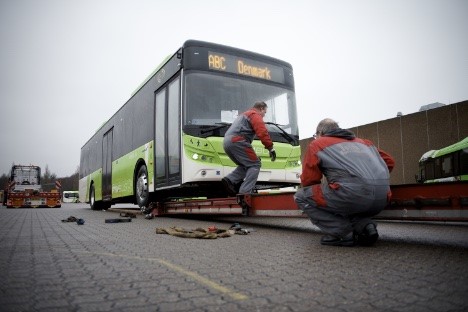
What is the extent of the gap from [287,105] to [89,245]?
16.8ft

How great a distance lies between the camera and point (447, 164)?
1049cm

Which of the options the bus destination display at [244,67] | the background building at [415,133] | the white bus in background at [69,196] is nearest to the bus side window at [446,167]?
the background building at [415,133]

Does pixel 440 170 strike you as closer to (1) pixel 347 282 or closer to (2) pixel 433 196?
(2) pixel 433 196

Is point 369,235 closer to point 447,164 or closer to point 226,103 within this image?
point 226,103

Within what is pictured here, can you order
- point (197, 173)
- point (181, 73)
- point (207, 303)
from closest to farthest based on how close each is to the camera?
point (207, 303) < point (197, 173) < point (181, 73)

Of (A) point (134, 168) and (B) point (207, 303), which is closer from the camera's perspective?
(B) point (207, 303)

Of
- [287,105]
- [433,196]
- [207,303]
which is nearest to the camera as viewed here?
[207,303]

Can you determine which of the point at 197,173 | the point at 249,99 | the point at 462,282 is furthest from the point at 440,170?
the point at 462,282

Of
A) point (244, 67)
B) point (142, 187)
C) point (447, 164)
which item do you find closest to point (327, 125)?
point (244, 67)

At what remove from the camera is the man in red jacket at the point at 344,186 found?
10.9ft

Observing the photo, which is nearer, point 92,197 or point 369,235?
point 369,235

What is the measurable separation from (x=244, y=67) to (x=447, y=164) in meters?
7.45

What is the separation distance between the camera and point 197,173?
6379mm

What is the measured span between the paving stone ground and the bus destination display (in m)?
4.41
